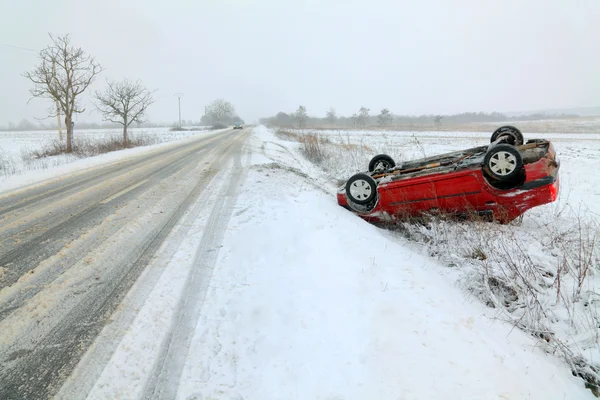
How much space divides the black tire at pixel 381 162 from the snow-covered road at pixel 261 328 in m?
4.03

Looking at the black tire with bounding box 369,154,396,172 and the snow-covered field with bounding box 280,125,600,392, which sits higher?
the black tire with bounding box 369,154,396,172

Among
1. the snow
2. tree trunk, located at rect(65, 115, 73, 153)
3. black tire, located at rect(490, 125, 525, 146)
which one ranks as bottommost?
the snow

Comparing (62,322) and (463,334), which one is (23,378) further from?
(463,334)

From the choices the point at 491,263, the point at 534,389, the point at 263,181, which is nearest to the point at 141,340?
the point at 534,389

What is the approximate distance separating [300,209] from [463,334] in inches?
135

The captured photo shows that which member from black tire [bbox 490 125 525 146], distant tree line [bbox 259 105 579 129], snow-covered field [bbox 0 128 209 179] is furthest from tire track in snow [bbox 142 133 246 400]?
distant tree line [bbox 259 105 579 129]

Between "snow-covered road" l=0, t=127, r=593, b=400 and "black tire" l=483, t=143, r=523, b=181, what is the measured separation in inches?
69.8

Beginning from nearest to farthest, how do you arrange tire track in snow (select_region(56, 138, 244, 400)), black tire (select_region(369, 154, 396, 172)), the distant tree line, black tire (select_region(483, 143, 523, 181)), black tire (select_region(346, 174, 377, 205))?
tire track in snow (select_region(56, 138, 244, 400)) → black tire (select_region(483, 143, 523, 181)) → black tire (select_region(346, 174, 377, 205)) → black tire (select_region(369, 154, 396, 172)) → the distant tree line

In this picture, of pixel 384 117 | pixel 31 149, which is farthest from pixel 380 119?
pixel 31 149

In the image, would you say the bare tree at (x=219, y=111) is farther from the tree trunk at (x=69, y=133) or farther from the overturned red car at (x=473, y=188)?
the overturned red car at (x=473, y=188)

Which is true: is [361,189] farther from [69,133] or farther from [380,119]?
[380,119]

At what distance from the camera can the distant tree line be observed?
84.2m

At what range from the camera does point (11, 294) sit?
3023mm

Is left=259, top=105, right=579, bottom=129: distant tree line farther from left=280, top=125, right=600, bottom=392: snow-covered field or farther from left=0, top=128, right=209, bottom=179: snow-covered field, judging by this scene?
left=280, top=125, right=600, bottom=392: snow-covered field
